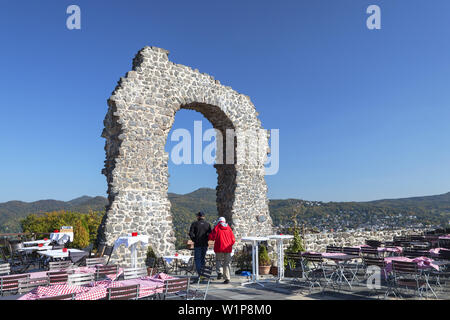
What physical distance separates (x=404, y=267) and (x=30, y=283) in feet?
18.9

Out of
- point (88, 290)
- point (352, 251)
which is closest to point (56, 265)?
point (88, 290)

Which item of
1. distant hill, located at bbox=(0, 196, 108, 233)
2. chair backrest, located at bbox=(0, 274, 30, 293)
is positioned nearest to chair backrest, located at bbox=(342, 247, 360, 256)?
chair backrest, located at bbox=(0, 274, 30, 293)

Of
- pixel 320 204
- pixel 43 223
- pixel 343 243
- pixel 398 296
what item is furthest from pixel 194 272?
pixel 320 204

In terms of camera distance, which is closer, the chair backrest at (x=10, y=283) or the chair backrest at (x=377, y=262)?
the chair backrest at (x=10, y=283)

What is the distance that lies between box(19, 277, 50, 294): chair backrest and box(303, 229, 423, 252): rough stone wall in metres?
9.62

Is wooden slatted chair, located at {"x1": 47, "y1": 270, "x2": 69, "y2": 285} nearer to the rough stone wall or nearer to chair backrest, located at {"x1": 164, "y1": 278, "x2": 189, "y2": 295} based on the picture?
chair backrest, located at {"x1": 164, "y1": 278, "x2": 189, "y2": 295}

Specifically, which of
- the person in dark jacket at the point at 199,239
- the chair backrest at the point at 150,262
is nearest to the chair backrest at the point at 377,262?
the person in dark jacket at the point at 199,239

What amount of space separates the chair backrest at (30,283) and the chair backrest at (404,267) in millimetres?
5418

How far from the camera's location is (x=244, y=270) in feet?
31.5

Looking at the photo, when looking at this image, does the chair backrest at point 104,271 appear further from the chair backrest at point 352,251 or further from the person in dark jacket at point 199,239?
the chair backrest at point 352,251

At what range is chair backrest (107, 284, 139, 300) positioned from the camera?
4.22m

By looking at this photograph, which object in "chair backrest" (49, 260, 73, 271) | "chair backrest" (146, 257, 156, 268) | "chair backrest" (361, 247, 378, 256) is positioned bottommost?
"chair backrest" (146, 257, 156, 268)

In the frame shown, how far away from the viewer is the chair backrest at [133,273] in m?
5.61

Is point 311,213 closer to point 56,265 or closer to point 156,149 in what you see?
point 156,149
